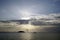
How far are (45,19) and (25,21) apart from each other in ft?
2.16

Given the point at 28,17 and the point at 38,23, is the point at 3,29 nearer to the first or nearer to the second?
the point at 28,17

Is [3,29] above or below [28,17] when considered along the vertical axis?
below

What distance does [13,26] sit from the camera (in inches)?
146

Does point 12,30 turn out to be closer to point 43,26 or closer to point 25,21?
point 25,21

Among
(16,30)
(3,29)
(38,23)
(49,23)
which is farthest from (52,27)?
(3,29)

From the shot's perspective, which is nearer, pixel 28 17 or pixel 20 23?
pixel 20 23

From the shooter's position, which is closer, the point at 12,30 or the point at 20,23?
the point at 20,23

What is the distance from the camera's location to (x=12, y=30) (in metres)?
3.81

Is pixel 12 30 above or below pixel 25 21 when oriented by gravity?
below

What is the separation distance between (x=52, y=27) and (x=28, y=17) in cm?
86

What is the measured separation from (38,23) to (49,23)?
0.36m

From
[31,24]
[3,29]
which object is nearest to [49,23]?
[31,24]

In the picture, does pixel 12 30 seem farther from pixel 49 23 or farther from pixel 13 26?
pixel 49 23

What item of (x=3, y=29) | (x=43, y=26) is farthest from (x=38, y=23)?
(x=3, y=29)
